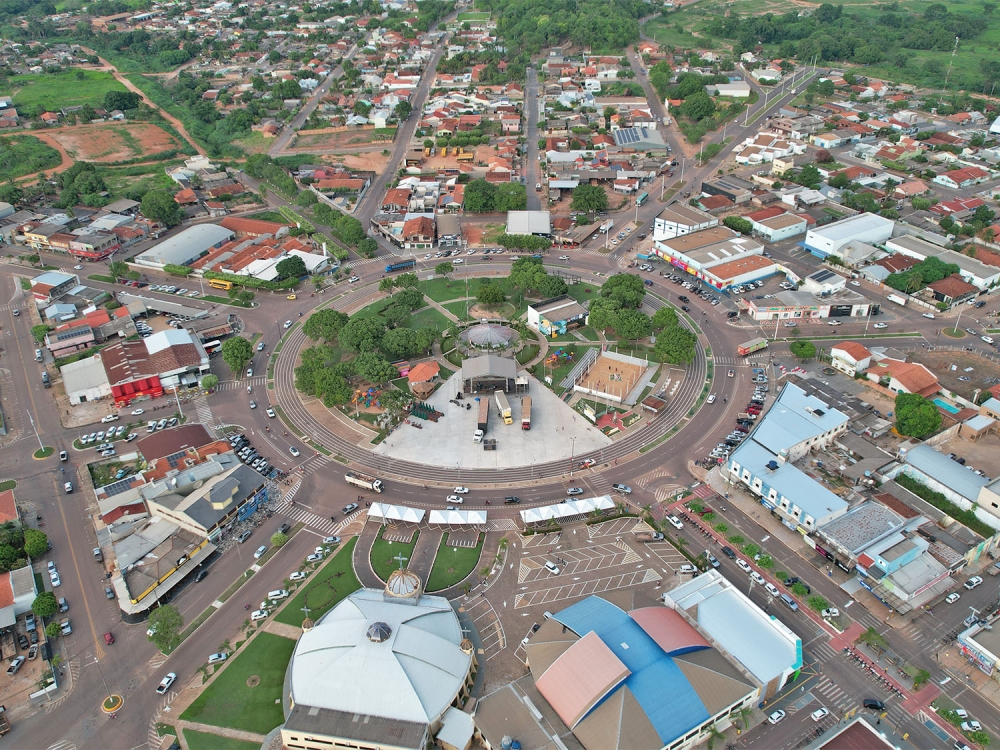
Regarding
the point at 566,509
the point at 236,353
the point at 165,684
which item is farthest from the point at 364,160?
the point at 165,684

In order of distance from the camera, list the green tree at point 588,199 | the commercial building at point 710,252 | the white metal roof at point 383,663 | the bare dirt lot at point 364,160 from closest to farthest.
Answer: the white metal roof at point 383,663 < the commercial building at point 710,252 < the green tree at point 588,199 < the bare dirt lot at point 364,160

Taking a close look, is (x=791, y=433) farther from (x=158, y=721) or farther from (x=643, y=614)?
(x=158, y=721)

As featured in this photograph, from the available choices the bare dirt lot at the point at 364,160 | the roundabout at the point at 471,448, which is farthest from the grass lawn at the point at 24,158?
the roundabout at the point at 471,448

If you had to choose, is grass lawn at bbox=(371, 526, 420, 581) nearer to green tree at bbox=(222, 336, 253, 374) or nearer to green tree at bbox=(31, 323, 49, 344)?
green tree at bbox=(222, 336, 253, 374)

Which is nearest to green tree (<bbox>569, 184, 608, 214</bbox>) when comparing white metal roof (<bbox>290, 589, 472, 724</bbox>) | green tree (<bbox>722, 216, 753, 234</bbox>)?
green tree (<bbox>722, 216, 753, 234</bbox>)

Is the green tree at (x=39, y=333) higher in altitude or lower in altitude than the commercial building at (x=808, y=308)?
lower

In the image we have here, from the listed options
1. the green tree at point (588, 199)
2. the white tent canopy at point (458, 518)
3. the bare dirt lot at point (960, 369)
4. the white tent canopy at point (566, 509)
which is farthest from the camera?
the green tree at point (588, 199)

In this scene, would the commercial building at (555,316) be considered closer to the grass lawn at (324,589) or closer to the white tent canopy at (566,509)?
the white tent canopy at (566,509)
